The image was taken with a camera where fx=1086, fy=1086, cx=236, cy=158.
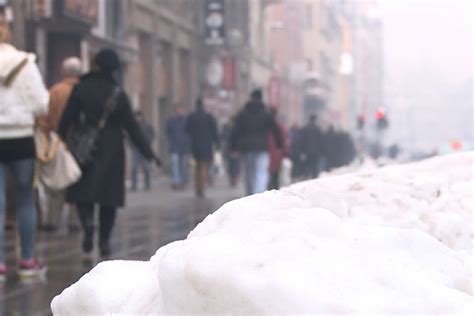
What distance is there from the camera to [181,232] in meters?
11.1

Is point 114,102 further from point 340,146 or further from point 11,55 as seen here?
point 340,146

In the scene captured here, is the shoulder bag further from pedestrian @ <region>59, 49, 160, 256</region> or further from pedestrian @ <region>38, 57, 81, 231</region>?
pedestrian @ <region>38, 57, 81, 231</region>

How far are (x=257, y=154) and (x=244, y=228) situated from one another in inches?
464

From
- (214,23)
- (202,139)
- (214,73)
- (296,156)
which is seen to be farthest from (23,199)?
(214,23)

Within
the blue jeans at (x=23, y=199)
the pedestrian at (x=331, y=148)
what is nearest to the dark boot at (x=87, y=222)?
the blue jeans at (x=23, y=199)

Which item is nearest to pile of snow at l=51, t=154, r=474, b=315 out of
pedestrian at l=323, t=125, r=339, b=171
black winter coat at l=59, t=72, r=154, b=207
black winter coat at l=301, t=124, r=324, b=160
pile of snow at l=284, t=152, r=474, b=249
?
pile of snow at l=284, t=152, r=474, b=249

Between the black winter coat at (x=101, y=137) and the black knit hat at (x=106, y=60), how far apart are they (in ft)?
0.27

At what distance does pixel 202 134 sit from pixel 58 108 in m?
9.38

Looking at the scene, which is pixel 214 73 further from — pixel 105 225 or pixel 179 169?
pixel 105 225

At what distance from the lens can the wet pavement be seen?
6637 millimetres

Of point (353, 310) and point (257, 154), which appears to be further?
point (257, 154)

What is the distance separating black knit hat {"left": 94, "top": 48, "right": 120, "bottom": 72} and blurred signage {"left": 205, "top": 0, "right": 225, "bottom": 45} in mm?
28166

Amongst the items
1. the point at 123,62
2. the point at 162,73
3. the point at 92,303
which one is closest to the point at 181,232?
the point at 92,303

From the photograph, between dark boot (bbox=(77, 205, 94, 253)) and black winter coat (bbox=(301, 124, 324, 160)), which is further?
black winter coat (bbox=(301, 124, 324, 160))
